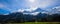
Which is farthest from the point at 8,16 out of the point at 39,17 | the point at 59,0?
the point at 59,0

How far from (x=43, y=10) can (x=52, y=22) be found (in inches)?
10.7

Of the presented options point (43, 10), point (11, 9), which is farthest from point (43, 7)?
point (11, 9)

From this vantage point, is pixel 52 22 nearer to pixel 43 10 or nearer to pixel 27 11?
pixel 43 10

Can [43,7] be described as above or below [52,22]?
above

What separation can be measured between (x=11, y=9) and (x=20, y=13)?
180 millimetres

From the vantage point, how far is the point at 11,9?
4.88ft

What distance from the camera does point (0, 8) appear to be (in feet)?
4.85

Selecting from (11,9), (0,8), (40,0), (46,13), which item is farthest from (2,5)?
(46,13)

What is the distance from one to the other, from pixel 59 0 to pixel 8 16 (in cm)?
97

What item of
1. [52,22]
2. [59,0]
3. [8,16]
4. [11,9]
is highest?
[59,0]

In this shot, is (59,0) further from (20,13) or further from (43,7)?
(20,13)

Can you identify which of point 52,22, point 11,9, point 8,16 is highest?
point 11,9

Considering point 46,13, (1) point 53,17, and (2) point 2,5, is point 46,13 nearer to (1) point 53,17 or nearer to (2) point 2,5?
(1) point 53,17

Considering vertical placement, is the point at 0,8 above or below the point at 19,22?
above
